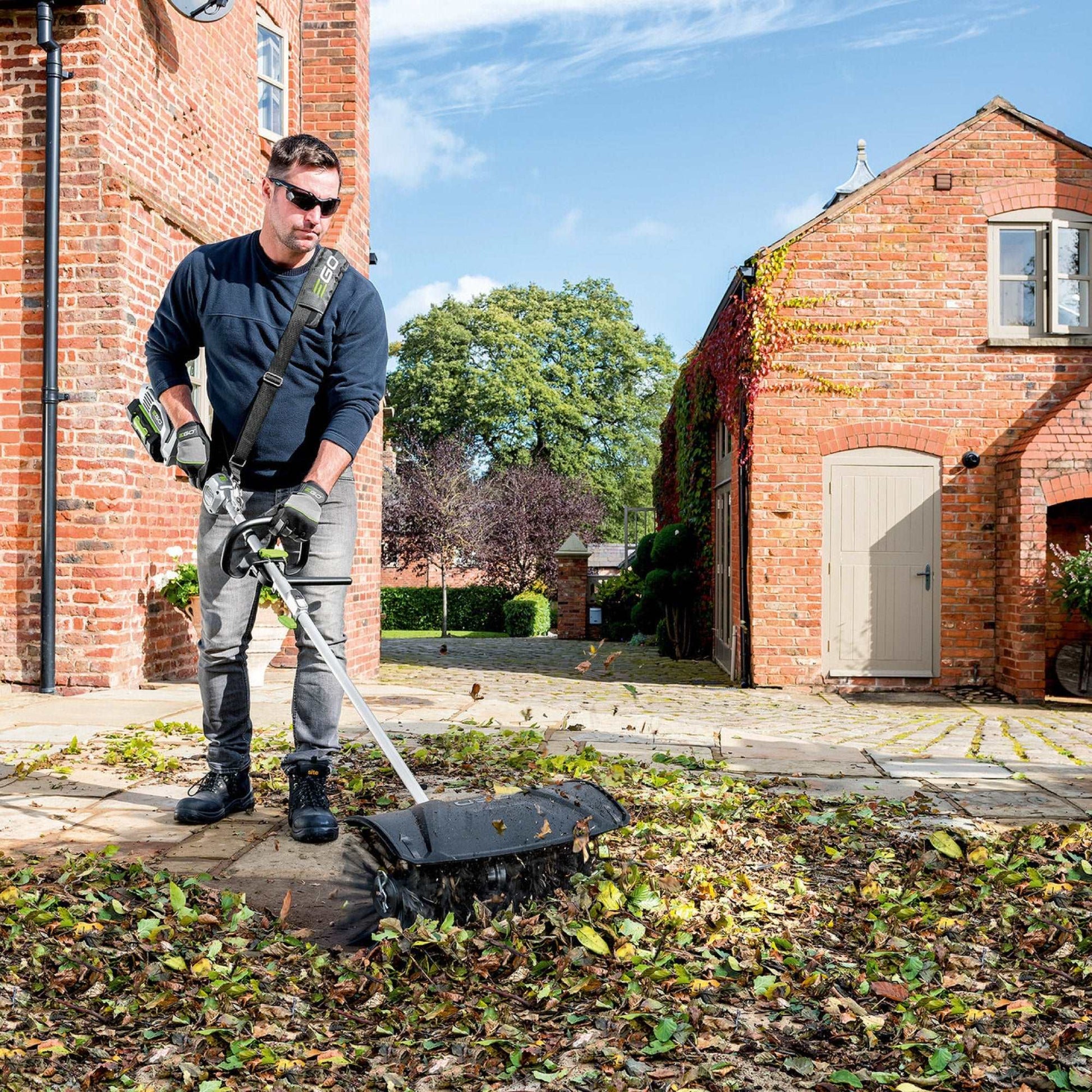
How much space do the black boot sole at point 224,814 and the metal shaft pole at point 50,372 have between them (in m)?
3.92

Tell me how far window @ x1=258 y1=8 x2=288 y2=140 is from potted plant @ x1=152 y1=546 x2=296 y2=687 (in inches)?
183

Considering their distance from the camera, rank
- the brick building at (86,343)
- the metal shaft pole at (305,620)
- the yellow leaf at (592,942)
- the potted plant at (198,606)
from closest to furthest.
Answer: the yellow leaf at (592,942)
the metal shaft pole at (305,620)
the brick building at (86,343)
the potted plant at (198,606)

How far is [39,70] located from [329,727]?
613cm

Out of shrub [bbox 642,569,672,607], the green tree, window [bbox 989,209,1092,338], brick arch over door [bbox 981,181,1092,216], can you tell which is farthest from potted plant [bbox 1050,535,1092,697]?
the green tree

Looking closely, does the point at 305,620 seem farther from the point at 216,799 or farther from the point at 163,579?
the point at 163,579

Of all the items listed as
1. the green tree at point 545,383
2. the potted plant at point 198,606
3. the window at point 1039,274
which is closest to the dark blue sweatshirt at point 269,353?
the potted plant at point 198,606

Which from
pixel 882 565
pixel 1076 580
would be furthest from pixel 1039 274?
pixel 882 565

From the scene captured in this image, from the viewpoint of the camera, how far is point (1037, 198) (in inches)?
409

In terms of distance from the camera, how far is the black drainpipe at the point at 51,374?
7.15 m

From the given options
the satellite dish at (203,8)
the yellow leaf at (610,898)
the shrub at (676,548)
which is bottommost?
the yellow leaf at (610,898)

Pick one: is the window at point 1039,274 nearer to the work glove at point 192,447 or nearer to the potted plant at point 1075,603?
the potted plant at point 1075,603

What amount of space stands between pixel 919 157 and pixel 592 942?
31.8 feet

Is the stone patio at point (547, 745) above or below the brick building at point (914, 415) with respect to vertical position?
below

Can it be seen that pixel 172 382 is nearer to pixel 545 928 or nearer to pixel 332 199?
pixel 332 199
